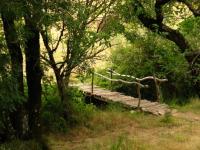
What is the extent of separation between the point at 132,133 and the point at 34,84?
3221 mm

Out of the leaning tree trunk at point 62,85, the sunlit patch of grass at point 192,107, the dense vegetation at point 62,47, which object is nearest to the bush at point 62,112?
the dense vegetation at point 62,47

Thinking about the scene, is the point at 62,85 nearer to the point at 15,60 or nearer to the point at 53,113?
the point at 53,113

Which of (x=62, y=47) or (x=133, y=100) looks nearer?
(x=62, y=47)

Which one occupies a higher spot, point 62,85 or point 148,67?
point 148,67

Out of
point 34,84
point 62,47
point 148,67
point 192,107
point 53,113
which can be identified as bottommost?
point 192,107

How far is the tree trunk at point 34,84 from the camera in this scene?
431 inches

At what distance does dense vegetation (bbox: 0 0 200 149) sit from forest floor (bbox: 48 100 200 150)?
1.42 feet

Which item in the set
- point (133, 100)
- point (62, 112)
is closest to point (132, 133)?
point (62, 112)

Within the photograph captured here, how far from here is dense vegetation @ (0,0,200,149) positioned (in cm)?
873

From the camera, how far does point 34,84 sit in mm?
11242

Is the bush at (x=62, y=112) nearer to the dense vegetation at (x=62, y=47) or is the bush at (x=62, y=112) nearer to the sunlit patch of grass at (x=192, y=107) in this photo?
the dense vegetation at (x=62, y=47)

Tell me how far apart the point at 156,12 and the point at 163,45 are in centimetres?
310

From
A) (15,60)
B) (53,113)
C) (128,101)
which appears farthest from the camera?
(128,101)

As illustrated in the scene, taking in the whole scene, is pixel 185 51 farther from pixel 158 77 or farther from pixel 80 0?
pixel 80 0
